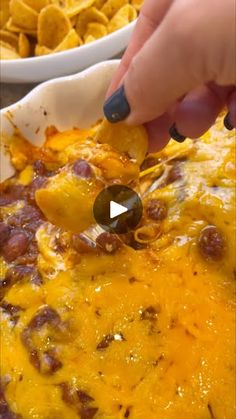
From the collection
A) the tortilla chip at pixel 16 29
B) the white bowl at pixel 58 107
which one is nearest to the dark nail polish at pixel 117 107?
the white bowl at pixel 58 107

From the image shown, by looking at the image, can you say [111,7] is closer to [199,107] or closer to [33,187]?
[33,187]

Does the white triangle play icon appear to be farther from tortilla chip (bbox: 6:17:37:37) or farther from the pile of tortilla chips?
tortilla chip (bbox: 6:17:37:37)

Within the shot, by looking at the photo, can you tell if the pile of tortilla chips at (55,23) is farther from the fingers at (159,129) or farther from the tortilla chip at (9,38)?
the fingers at (159,129)

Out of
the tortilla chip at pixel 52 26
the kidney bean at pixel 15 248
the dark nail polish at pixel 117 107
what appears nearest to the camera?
the dark nail polish at pixel 117 107

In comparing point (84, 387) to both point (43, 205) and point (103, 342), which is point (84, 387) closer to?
point (103, 342)

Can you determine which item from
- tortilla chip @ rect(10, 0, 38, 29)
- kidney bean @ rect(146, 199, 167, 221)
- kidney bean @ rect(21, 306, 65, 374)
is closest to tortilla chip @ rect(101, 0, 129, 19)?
tortilla chip @ rect(10, 0, 38, 29)

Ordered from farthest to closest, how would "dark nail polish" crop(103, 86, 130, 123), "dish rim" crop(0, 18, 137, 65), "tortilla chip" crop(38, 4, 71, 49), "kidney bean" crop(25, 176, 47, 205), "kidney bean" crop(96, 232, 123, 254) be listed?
"tortilla chip" crop(38, 4, 71, 49) → "dish rim" crop(0, 18, 137, 65) → "kidney bean" crop(25, 176, 47, 205) → "kidney bean" crop(96, 232, 123, 254) → "dark nail polish" crop(103, 86, 130, 123)

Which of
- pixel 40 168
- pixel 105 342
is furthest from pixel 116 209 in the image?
pixel 40 168
